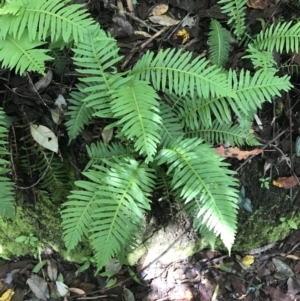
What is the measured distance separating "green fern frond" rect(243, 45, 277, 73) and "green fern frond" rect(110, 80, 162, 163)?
3.05 ft

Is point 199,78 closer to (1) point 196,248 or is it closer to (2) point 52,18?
(2) point 52,18

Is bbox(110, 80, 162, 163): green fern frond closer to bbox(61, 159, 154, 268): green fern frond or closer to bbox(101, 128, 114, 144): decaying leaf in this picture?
bbox(61, 159, 154, 268): green fern frond

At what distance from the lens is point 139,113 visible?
257cm

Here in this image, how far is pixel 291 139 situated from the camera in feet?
11.6

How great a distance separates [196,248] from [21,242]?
153 cm

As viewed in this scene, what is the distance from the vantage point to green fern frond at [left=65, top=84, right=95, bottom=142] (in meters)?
2.88

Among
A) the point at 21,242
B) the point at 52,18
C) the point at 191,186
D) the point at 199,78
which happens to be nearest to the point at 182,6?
the point at 199,78

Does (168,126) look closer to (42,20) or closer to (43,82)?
(43,82)

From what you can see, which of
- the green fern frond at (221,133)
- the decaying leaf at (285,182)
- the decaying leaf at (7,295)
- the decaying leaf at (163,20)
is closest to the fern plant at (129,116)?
the green fern frond at (221,133)

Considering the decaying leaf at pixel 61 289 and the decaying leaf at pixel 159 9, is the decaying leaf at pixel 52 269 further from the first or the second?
the decaying leaf at pixel 159 9

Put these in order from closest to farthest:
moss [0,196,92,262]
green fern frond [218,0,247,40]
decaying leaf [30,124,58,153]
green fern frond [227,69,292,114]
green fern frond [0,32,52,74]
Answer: green fern frond [0,32,52,74]
green fern frond [227,69,292,114]
decaying leaf [30,124,58,153]
green fern frond [218,0,247,40]
moss [0,196,92,262]

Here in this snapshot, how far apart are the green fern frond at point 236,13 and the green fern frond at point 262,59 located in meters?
0.22

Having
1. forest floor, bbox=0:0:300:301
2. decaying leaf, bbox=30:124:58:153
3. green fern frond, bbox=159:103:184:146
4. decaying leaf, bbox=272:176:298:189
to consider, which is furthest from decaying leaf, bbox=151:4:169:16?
decaying leaf, bbox=272:176:298:189

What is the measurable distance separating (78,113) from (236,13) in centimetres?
146
